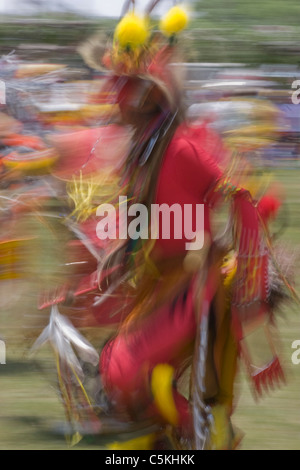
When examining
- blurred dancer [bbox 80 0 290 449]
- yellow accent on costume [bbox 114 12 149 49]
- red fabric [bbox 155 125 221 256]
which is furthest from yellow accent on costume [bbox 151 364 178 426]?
yellow accent on costume [bbox 114 12 149 49]

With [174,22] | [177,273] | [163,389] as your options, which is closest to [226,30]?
[174,22]

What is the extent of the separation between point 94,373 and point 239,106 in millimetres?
5794

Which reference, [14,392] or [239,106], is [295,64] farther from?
[14,392]

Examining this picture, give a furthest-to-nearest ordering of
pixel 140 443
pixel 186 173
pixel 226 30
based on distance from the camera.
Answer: pixel 226 30
pixel 140 443
pixel 186 173

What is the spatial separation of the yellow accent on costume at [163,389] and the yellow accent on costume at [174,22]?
2.37 feet

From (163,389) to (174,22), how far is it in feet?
2.59

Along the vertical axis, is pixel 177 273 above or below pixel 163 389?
above

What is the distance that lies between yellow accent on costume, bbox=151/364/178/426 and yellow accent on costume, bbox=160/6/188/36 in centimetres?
72

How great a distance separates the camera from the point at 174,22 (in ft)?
5.68

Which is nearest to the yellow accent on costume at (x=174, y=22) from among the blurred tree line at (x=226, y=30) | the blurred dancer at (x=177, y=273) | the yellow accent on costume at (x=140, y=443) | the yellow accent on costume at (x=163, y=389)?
the blurred dancer at (x=177, y=273)

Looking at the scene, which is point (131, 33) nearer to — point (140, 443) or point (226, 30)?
point (140, 443)

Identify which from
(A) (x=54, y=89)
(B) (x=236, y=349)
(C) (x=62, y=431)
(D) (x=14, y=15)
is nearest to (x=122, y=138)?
(B) (x=236, y=349)

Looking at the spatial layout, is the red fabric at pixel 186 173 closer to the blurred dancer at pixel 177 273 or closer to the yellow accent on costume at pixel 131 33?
the blurred dancer at pixel 177 273

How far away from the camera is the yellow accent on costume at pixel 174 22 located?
1.73 metres
